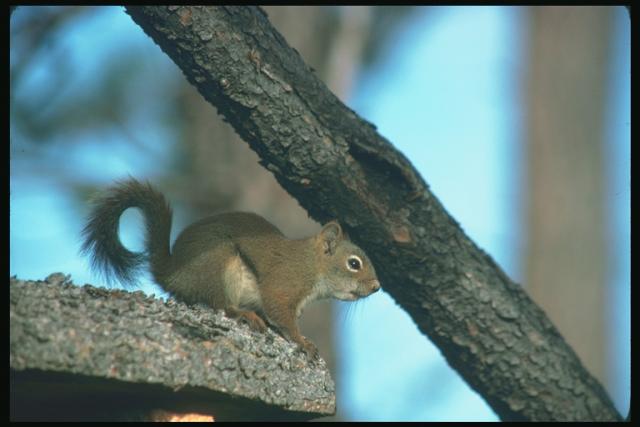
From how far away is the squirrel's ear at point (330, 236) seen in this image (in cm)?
343

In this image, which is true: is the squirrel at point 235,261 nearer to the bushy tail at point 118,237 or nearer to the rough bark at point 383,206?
the bushy tail at point 118,237

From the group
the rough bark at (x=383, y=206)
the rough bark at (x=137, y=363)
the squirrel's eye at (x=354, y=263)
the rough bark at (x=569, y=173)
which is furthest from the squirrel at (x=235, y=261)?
the rough bark at (x=569, y=173)

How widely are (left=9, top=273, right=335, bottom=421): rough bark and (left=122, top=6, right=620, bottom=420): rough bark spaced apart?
85 centimetres

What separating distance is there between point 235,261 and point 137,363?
48.9 inches

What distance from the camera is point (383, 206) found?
3.46 m

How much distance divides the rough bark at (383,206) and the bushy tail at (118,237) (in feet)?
1.38

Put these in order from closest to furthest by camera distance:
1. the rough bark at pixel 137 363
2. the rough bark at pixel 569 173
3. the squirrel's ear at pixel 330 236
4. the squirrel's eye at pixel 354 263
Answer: the rough bark at pixel 137 363
the squirrel's ear at pixel 330 236
the squirrel's eye at pixel 354 263
the rough bark at pixel 569 173

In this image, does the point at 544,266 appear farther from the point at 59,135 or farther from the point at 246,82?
the point at 246,82

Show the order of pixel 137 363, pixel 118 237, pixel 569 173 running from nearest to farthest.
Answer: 1. pixel 137 363
2. pixel 118 237
3. pixel 569 173

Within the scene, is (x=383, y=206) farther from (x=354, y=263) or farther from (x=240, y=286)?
(x=240, y=286)

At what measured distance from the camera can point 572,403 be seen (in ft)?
12.5

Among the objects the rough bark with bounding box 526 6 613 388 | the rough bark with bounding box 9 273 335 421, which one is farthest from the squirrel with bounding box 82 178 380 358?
the rough bark with bounding box 526 6 613 388

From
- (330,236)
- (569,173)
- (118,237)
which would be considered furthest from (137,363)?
(569,173)

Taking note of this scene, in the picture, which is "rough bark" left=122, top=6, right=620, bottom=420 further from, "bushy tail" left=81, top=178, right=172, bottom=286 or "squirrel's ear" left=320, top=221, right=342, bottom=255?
"bushy tail" left=81, top=178, right=172, bottom=286
